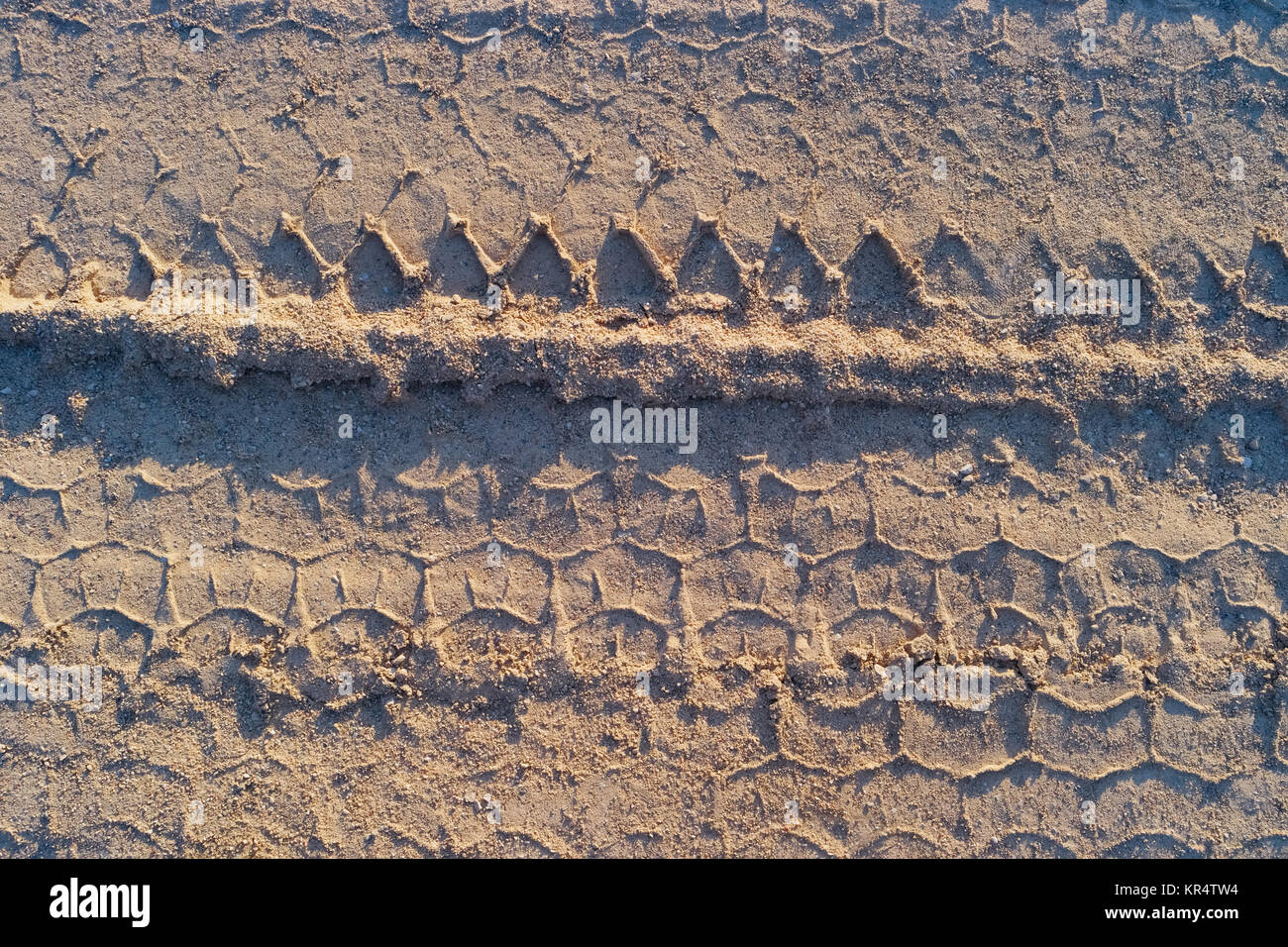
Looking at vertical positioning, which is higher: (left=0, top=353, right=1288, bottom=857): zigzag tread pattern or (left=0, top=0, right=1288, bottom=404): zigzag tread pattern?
(left=0, top=0, right=1288, bottom=404): zigzag tread pattern

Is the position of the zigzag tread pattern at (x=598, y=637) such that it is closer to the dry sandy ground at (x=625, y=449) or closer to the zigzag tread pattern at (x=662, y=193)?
the dry sandy ground at (x=625, y=449)

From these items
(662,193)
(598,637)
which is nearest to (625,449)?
(598,637)

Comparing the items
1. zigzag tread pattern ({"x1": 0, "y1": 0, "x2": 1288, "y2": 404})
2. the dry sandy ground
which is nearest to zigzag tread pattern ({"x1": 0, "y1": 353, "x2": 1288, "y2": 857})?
the dry sandy ground

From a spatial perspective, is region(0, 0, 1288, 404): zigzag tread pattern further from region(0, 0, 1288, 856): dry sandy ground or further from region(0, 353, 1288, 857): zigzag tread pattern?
region(0, 353, 1288, 857): zigzag tread pattern

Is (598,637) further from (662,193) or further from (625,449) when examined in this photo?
(662,193)

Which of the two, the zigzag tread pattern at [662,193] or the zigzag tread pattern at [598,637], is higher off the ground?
the zigzag tread pattern at [662,193]

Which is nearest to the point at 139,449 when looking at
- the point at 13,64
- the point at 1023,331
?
the point at 13,64

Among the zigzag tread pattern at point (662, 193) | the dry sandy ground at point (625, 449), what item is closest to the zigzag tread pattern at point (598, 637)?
the dry sandy ground at point (625, 449)
